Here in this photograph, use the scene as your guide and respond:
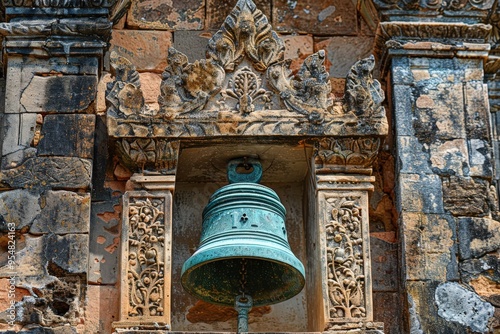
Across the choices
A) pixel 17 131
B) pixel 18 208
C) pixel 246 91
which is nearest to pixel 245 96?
pixel 246 91

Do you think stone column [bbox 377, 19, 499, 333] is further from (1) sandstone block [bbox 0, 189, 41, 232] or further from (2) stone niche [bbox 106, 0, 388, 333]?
(1) sandstone block [bbox 0, 189, 41, 232]

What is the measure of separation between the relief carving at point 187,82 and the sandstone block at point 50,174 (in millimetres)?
719

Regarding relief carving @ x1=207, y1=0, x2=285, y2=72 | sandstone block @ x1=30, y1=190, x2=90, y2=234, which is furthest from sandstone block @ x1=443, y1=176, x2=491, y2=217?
sandstone block @ x1=30, y1=190, x2=90, y2=234

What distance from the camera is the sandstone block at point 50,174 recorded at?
10.0m

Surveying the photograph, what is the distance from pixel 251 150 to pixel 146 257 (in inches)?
43.7

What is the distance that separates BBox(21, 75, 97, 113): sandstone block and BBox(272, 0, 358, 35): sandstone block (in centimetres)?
161

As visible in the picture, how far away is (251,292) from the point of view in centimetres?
986

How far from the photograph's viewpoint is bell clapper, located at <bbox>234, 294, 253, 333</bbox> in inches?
372

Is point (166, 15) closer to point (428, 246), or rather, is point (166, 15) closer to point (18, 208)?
point (18, 208)

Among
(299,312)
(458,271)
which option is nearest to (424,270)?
(458,271)

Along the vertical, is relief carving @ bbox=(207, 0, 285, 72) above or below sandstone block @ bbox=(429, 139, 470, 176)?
above

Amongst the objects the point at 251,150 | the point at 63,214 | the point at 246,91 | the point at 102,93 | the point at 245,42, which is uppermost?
the point at 245,42

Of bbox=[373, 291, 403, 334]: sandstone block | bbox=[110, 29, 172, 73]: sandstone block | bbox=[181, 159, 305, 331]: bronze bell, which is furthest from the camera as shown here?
bbox=[110, 29, 172, 73]: sandstone block

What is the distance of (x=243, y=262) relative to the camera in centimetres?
985
